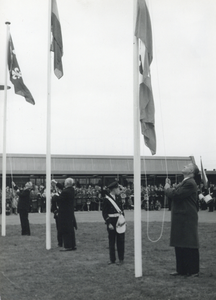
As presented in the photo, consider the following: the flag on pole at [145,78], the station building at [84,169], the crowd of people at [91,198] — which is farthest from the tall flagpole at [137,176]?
the station building at [84,169]

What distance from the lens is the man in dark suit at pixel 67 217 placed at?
11.2 meters

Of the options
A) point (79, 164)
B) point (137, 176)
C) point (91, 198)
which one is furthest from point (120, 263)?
point (79, 164)

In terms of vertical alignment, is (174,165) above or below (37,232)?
above

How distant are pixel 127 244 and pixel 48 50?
5.68 metres

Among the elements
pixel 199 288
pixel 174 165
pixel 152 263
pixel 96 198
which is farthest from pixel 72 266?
pixel 174 165

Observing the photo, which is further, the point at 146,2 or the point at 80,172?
the point at 80,172

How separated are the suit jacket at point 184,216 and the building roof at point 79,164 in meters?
21.5

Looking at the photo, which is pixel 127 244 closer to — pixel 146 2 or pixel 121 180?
pixel 146 2

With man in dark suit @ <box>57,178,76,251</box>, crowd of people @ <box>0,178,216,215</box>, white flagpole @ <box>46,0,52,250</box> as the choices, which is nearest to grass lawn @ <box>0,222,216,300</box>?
man in dark suit @ <box>57,178,76,251</box>

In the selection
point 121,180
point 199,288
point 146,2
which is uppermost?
point 146,2

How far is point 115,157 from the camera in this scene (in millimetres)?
33000

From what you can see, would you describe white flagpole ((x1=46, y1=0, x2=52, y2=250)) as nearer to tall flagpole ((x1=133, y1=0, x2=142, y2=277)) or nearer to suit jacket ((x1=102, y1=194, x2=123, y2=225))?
suit jacket ((x1=102, y1=194, x2=123, y2=225))

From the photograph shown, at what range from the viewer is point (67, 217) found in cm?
1127

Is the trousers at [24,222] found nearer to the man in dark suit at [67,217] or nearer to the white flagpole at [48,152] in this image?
the white flagpole at [48,152]
